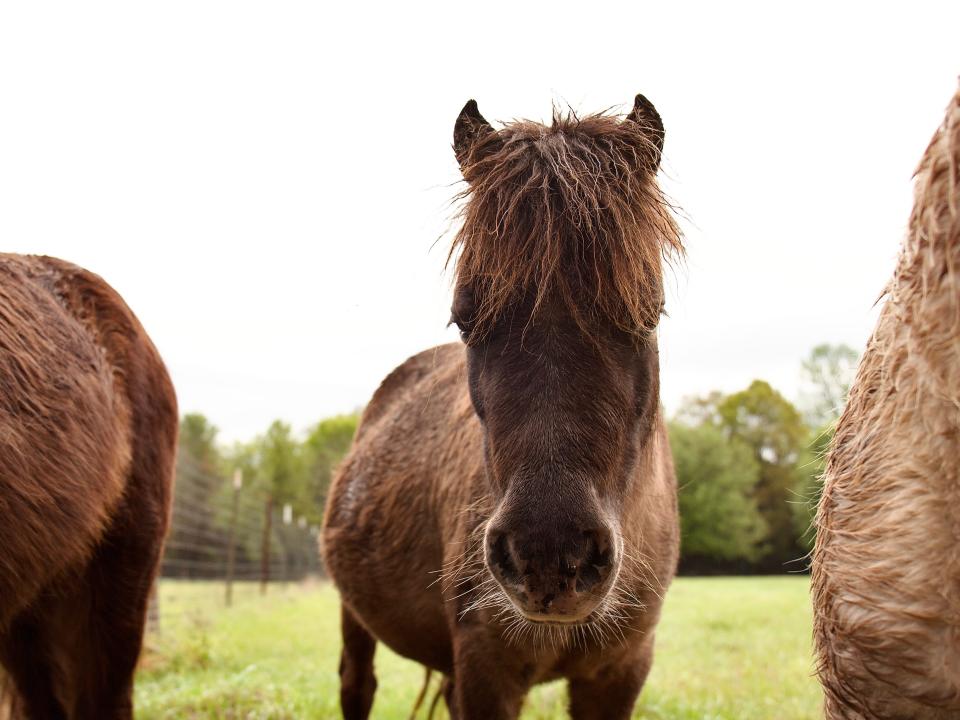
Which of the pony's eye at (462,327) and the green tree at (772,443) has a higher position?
the green tree at (772,443)

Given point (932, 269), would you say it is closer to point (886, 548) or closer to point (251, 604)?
point (886, 548)

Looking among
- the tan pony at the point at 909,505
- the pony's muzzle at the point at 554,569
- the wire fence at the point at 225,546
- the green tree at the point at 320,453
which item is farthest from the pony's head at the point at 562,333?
the green tree at the point at 320,453

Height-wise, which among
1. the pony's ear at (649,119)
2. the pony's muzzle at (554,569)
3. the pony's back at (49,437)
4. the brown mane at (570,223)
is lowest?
the pony's muzzle at (554,569)

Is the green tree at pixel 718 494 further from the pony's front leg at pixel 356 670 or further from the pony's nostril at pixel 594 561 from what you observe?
the pony's nostril at pixel 594 561

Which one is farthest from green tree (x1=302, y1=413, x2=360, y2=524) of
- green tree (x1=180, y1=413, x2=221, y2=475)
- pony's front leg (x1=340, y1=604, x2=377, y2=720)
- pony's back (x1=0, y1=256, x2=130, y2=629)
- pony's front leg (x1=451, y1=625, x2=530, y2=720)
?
pony's front leg (x1=451, y1=625, x2=530, y2=720)

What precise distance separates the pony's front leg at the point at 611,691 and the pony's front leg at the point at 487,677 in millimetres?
414

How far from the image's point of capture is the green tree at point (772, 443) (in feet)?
126

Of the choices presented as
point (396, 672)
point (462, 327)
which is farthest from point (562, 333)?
point (396, 672)

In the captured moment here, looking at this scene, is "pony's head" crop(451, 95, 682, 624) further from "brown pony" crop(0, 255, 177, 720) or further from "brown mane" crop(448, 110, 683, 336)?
"brown pony" crop(0, 255, 177, 720)

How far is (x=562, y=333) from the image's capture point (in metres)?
2.63

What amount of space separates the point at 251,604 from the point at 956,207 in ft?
63.5

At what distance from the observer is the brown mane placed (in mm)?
2686

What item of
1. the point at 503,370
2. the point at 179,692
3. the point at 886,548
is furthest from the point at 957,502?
the point at 179,692

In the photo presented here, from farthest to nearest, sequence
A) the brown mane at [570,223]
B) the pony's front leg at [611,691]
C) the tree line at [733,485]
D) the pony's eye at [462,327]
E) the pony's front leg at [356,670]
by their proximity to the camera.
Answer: the tree line at [733,485], the pony's front leg at [356,670], the pony's front leg at [611,691], the pony's eye at [462,327], the brown mane at [570,223]
